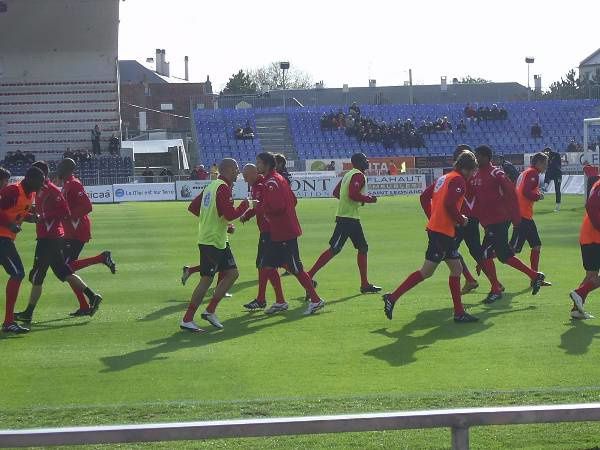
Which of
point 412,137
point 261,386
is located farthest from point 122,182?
point 261,386

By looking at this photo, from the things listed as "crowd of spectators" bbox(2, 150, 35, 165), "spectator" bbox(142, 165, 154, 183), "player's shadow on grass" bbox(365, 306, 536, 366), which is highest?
"crowd of spectators" bbox(2, 150, 35, 165)

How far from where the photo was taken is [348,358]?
10.1 m

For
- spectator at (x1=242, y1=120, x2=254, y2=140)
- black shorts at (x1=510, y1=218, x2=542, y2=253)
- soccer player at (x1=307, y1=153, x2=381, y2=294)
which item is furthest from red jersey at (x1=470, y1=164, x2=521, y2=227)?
spectator at (x1=242, y1=120, x2=254, y2=140)

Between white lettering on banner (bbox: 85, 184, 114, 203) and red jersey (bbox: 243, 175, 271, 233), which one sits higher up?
red jersey (bbox: 243, 175, 271, 233)

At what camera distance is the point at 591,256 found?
11438 millimetres

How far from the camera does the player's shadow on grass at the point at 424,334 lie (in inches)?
402

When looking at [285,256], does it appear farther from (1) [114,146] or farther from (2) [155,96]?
(2) [155,96]

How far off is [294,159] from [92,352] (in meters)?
53.2

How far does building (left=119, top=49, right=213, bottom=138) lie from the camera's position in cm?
10581

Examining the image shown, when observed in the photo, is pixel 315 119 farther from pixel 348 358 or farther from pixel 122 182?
pixel 348 358

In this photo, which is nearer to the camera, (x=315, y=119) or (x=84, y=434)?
(x=84, y=434)

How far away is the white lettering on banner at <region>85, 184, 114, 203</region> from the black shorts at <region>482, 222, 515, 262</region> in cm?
3233

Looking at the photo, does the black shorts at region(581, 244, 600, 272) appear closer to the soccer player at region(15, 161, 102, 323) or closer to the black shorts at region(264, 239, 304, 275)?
the black shorts at region(264, 239, 304, 275)

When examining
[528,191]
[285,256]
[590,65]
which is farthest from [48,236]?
[590,65]
